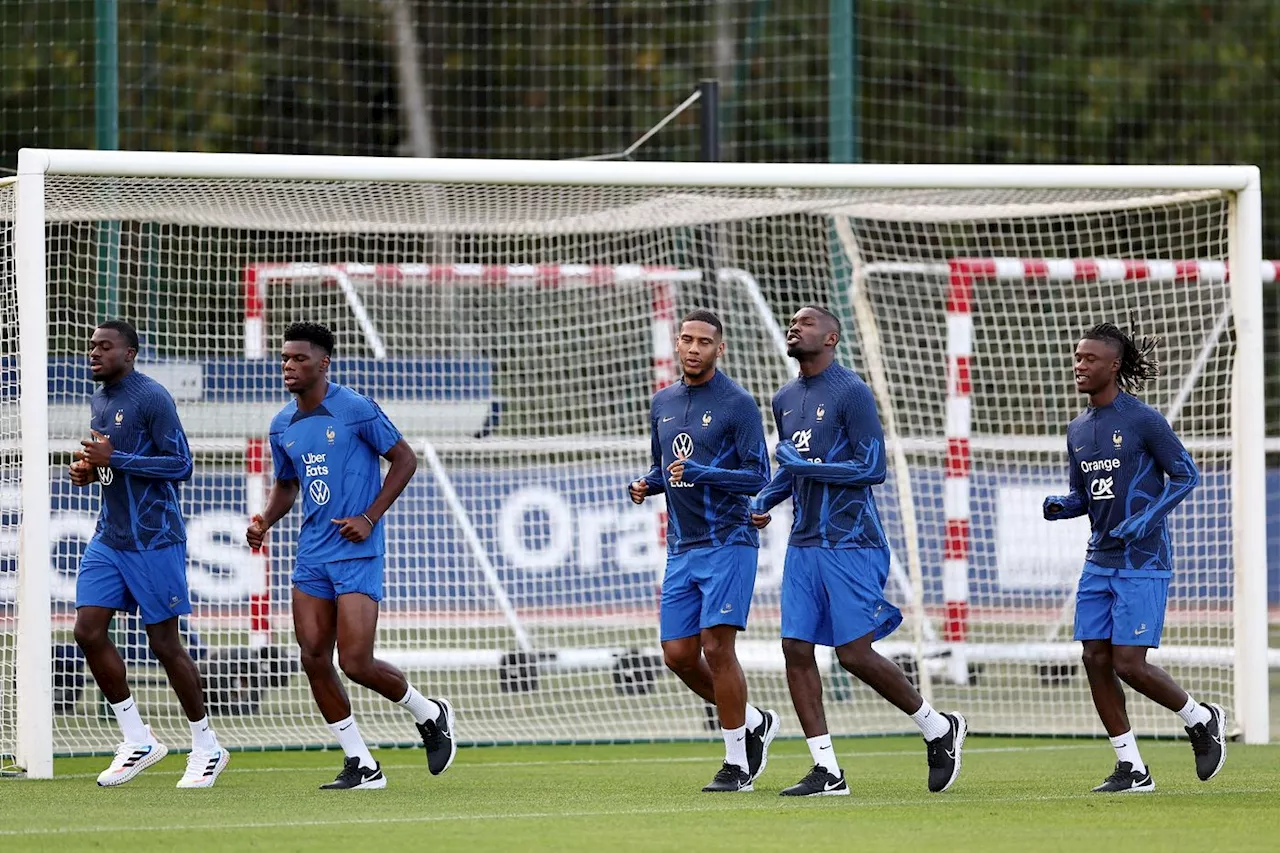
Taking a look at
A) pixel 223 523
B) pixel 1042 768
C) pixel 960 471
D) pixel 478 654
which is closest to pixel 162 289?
pixel 223 523

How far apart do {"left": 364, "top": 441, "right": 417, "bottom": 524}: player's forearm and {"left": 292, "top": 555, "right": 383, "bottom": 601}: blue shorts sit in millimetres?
219

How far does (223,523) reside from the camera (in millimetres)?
13000

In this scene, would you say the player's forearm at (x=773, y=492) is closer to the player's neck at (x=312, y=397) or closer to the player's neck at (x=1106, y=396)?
the player's neck at (x=1106, y=396)

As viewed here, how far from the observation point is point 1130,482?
913 cm

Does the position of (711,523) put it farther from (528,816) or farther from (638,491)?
(528,816)

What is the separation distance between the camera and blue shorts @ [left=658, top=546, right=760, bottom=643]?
892 centimetres

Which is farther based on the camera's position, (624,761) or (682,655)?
(624,761)

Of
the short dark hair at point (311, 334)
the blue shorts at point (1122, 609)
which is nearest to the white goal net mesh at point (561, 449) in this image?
the short dark hair at point (311, 334)

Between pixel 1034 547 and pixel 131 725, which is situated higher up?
pixel 1034 547

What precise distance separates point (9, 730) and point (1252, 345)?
7026 mm

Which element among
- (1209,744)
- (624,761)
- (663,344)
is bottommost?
(624,761)

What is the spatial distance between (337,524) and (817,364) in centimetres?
224

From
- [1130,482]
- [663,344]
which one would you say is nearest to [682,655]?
[1130,482]

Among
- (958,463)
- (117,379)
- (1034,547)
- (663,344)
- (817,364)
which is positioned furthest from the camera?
(1034,547)
